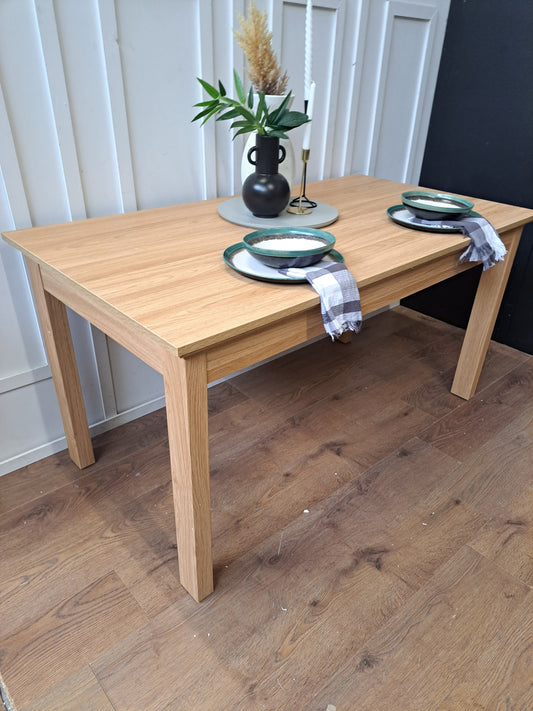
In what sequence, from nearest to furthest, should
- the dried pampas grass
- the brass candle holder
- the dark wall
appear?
the dried pampas grass < the brass candle holder < the dark wall

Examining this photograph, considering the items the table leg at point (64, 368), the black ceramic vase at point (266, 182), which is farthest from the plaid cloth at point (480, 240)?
the table leg at point (64, 368)

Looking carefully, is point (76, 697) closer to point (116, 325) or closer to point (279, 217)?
point (116, 325)

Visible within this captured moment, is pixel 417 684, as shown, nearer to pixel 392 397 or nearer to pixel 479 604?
pixel 479 604

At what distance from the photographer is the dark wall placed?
2053 millimetres

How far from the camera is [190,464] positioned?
101cm

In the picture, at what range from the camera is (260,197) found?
142 cm

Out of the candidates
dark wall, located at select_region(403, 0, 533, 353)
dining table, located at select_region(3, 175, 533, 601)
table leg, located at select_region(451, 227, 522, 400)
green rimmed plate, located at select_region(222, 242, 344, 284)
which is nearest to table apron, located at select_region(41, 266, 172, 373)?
dining table, located at select_region(3, 175, 533, 601)

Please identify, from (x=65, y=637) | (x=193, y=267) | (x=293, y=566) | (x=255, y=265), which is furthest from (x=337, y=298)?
(x=65, y=637)

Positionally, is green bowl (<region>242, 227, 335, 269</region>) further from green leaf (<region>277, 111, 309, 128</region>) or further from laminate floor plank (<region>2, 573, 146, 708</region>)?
laminate floor plank (<region>2, 573, 146, 708</region>)

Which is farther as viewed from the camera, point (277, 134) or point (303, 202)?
point (303, 202)

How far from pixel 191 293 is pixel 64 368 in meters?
0.61

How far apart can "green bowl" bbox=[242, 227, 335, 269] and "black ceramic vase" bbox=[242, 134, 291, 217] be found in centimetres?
25

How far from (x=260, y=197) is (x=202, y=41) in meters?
0.52

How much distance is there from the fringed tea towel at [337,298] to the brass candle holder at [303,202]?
0.53 m
